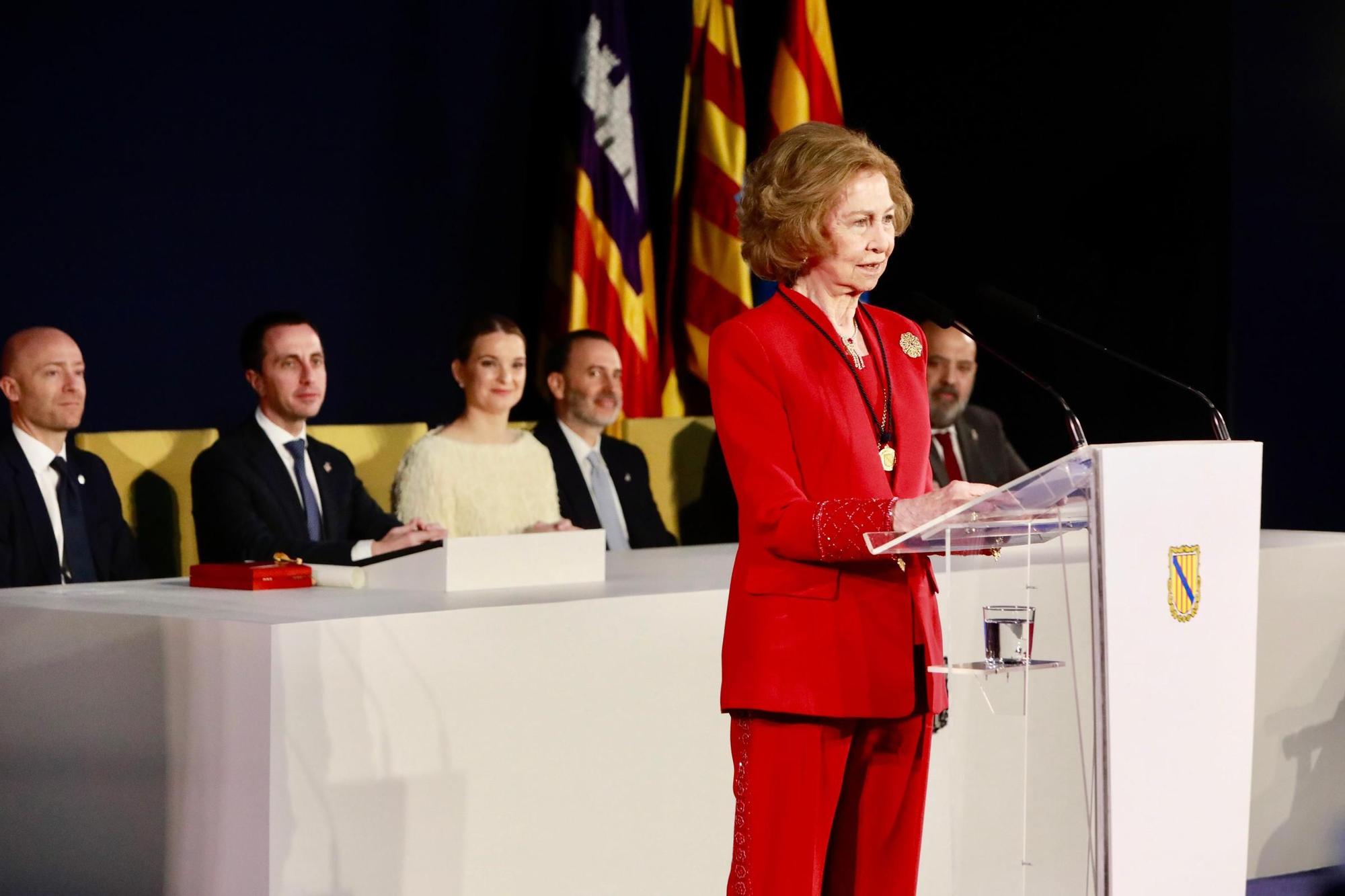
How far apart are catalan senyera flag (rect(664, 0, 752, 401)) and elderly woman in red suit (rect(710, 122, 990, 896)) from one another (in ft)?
13.3

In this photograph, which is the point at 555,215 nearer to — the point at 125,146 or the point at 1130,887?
the point at 125,146

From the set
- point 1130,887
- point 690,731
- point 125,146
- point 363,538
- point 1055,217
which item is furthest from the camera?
point 1055,217

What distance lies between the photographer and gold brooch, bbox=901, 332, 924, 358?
1.99 m

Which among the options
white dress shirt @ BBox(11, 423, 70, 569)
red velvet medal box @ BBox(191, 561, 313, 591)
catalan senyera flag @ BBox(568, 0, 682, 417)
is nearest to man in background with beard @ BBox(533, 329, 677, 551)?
catalan senyera flag @ BBox(568, 0, 682, 417)

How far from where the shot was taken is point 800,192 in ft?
6.24

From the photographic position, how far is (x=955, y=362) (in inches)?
210

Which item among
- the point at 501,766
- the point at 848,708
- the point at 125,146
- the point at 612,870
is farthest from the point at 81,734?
the point at 125,146

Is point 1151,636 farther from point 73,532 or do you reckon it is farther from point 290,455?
point 73,532

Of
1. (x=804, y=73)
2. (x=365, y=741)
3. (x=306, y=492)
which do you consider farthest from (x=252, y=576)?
(x=804, y=73)

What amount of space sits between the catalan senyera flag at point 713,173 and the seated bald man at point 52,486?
2.40m

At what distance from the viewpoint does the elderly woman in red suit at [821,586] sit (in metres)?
1.86

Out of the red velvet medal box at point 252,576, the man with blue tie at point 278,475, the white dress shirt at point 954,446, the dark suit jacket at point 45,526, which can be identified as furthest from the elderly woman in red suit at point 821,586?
the white dress shirt at point 954,446

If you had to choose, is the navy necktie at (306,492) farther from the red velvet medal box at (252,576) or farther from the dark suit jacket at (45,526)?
the red velvet medal box at (252,576)

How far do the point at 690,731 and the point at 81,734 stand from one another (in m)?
1.09
